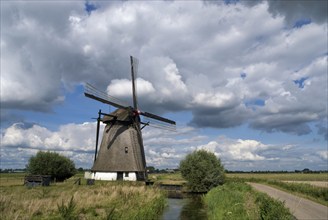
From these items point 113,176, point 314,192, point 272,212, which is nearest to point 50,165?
point 113,176

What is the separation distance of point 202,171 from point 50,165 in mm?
21909

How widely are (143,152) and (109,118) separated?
7.04m

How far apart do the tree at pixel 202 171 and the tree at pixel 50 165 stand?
1781 cm

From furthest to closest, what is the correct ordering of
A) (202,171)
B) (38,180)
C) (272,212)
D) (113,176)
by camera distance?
(113,176) < (202,171) < (38,180) < (272,212)

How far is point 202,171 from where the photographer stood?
4412 cm

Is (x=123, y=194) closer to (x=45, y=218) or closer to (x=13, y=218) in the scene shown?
(x=45, y=218)

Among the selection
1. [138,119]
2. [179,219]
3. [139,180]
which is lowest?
[179,219]

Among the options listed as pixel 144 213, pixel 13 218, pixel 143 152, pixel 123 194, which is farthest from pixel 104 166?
pixel 13 218

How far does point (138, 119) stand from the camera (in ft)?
168

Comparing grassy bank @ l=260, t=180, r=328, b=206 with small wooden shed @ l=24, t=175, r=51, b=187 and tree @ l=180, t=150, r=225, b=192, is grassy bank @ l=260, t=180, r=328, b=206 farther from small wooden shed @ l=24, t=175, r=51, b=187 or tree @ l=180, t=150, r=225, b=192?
small wooden shed @ l=24, t=175, r=51, b=187

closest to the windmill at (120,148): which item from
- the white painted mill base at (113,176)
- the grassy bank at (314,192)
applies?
the white painted mill base at (113,176)

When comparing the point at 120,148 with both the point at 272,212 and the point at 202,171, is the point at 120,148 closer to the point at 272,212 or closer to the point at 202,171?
the point at 202,171

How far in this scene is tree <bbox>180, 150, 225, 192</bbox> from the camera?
1734 inches

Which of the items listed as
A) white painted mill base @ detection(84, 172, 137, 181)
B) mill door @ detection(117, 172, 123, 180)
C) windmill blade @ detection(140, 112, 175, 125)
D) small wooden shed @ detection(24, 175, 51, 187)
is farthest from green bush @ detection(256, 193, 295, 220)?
windmill blade @ detection(140, 112, 175, 125)
